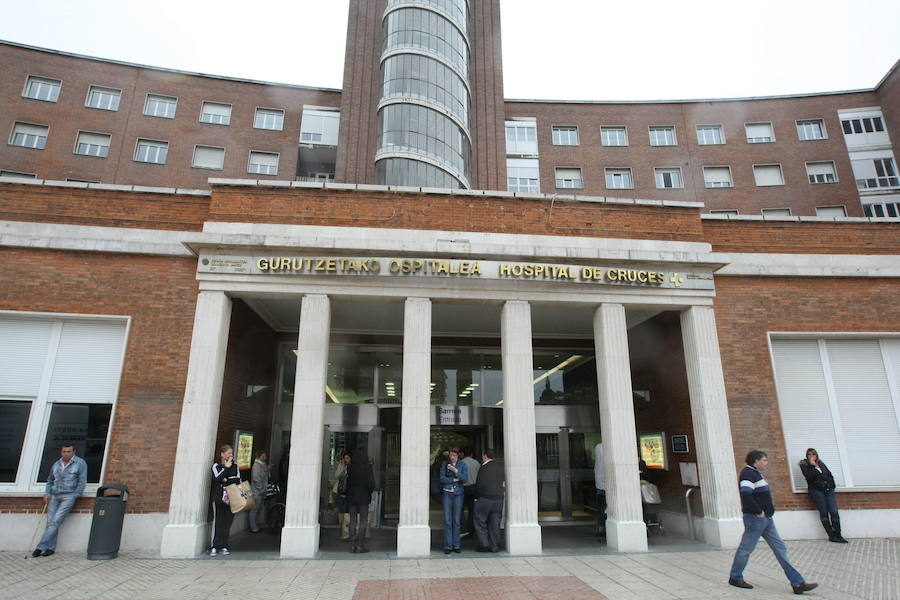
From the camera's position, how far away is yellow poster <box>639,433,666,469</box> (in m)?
11.1

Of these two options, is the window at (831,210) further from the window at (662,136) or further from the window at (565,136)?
the window at (565,136)

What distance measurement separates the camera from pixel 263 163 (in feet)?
100

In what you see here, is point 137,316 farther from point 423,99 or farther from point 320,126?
point 320,126

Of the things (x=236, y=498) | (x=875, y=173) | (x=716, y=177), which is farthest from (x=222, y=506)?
(x=875, y=173)

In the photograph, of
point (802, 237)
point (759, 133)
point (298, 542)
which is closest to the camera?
point (298, 542)

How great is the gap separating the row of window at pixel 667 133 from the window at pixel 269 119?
14.7 m

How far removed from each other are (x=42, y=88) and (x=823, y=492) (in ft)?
128

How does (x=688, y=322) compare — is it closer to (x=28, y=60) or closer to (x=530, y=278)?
(x=530, y=278)

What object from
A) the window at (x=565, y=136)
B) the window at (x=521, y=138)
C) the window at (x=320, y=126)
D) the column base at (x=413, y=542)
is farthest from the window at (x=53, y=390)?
the window at (x=565, y=136)

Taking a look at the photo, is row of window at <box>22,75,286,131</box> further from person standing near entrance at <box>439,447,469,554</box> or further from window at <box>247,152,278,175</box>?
person standing near entrance at <box>439,447,469,554</box>

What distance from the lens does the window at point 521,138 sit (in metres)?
33.5

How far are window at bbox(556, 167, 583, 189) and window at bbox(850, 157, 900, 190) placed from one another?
1670cm

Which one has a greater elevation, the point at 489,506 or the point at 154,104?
the point at 154,104

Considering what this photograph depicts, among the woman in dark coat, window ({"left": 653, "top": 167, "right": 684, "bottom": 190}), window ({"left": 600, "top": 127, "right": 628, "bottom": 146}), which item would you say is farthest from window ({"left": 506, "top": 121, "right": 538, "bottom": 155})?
the woman in dark coat
